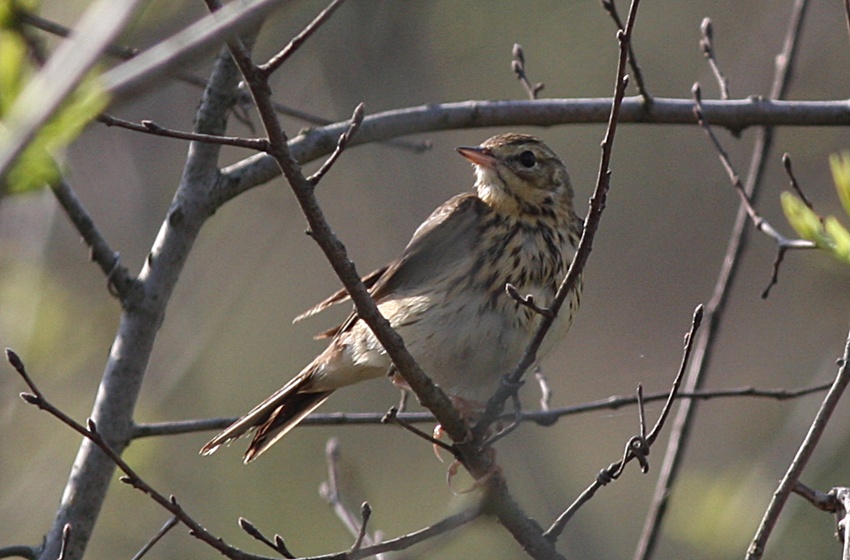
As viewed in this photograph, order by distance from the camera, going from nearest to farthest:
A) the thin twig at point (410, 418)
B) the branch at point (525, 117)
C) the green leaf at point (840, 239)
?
the green leaf at point (840, 239)
the thin twig at point (410, 418)
the branch at point (525, 117)

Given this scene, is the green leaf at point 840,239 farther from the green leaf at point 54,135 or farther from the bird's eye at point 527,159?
the bird's eye at point 527,159

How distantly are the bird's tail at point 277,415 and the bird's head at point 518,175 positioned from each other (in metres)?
1.15

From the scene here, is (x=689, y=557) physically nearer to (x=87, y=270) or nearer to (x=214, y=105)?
(x=214, y=105)

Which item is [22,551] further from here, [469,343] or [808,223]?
[808,223]

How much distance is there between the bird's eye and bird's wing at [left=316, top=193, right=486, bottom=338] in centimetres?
32

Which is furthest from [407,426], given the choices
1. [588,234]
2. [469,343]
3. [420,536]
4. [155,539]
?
[469,343]

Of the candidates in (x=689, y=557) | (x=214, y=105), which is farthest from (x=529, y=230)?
(x=689, y=557)

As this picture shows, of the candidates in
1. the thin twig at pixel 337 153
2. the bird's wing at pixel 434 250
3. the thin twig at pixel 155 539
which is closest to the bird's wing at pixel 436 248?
the bird's wing at pixel 434 250

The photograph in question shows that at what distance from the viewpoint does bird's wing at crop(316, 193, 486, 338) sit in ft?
15.5

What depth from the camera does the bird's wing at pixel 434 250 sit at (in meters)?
4.73

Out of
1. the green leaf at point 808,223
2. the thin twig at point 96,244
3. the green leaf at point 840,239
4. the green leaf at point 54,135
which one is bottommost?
the green leaf at point 840,239

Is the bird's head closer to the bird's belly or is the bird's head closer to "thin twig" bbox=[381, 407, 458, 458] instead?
the bird's belly

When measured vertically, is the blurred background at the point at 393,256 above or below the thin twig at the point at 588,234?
above

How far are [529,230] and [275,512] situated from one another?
6.33 meters
